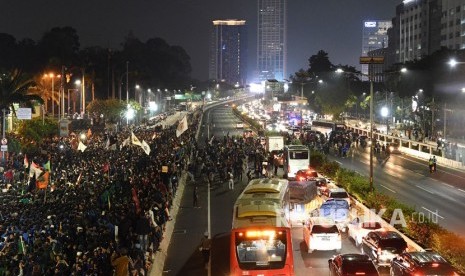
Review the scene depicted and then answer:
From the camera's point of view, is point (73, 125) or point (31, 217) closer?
point (31, 217)

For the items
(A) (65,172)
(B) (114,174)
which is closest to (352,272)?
(B) (114,174)

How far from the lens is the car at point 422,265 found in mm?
14969

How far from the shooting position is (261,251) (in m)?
15.0

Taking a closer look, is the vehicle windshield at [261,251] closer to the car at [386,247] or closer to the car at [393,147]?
the car at [386,247]

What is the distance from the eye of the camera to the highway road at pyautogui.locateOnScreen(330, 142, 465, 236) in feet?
91.8

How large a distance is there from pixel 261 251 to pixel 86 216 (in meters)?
7.29

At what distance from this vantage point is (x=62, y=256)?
15094 millimetres

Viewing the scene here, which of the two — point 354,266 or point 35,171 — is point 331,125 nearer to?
point 35,171

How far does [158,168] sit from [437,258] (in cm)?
1957

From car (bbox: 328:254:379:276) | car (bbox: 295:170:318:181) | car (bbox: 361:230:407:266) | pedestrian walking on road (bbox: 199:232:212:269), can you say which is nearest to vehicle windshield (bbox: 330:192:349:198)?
car (bbox: 295:170:318:181)

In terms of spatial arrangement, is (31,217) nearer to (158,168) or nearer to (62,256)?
(62,256)

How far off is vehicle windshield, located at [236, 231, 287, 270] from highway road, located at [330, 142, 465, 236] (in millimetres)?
11817

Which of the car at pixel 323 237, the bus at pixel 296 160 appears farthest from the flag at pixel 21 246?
the bus at pixel 296 160

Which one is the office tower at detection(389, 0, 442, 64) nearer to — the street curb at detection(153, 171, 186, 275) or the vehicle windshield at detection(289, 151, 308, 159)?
the vehicle windshield at detection(289, 151, 308, 159)
